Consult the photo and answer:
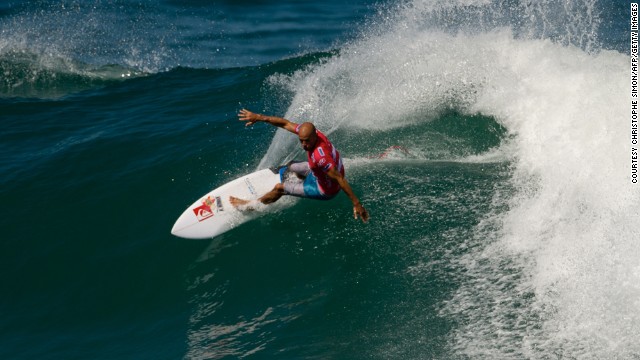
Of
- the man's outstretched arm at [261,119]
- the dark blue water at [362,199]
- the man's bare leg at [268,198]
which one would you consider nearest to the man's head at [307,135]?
the man's outstretched arm at [261,119]

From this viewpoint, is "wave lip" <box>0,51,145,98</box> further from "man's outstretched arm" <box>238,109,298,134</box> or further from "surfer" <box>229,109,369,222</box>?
"man's outstretched arm" <box>238,109,298,134</box>

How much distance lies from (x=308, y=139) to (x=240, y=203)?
204cm

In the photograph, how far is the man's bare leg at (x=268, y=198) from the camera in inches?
395

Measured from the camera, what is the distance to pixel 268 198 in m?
10.1

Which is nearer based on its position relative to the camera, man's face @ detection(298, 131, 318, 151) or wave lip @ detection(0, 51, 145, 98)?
man's face @ detection(298, 131, 318, 151)

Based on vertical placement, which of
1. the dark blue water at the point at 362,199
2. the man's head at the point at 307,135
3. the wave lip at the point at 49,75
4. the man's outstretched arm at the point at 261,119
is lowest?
the dark blue water at the point at 362,199

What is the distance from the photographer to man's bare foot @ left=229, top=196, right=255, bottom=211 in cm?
1027

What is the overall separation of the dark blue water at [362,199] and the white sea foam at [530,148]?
31mm

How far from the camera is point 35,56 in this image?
1792cm

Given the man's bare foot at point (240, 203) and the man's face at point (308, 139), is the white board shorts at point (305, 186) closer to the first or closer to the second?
the man's bare foot at point (240, 203)

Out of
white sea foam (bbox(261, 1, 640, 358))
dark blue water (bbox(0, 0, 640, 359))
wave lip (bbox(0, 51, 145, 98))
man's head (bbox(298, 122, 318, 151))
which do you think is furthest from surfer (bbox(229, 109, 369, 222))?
wave lip (bbox(0, 51, 145, 98))

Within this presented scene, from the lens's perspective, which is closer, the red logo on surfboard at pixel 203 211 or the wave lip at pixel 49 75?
the red logo on surfboard at pixel 203 211

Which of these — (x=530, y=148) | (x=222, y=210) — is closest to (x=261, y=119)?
(x=222, y=210)

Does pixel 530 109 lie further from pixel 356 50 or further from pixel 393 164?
pixel 356 50
